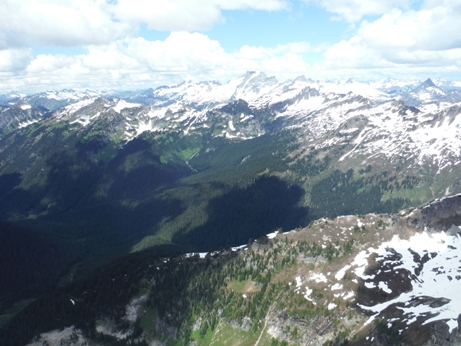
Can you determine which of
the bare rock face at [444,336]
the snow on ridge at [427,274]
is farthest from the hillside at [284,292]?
the bare rock face at [444,336]

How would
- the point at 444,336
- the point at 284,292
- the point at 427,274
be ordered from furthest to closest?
the point at 284,292 → the point at 427,274 → the point at 444,336

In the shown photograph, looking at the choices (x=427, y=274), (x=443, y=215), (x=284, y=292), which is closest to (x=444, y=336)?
(x=427, y=274)

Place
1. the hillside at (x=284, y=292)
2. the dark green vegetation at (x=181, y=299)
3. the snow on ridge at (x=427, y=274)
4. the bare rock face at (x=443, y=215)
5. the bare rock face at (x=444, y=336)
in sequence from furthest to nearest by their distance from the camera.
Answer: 1. the bare rock face at (x=443, y=215)
2. the dark green vegetation at (x=181, y=299)
3. the hillside at (x=284, y=292)
4. the snow on ridge at (x=427, y=274)
5. the bare rock face at (x=444, y=336)

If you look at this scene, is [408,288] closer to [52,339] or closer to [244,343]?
[244,343]

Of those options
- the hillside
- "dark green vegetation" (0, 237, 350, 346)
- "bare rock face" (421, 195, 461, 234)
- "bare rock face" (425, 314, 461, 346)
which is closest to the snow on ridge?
the hillside

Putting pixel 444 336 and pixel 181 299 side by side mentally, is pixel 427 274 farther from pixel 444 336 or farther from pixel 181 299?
pixel 181 299

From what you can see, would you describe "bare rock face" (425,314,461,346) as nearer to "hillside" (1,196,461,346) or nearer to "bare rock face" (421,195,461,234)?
"hillside" (1,196,461,346)

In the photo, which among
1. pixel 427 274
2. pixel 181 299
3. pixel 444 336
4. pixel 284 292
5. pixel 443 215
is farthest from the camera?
pixel 443 215

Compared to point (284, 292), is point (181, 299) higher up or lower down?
lower down

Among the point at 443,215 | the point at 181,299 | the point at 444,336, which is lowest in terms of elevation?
the point at 181,299

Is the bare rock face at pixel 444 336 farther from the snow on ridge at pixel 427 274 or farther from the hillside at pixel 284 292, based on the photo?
the hillside at pixel 284 292

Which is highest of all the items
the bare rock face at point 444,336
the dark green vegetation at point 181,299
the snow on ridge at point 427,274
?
the bare rock face at point 444,336
